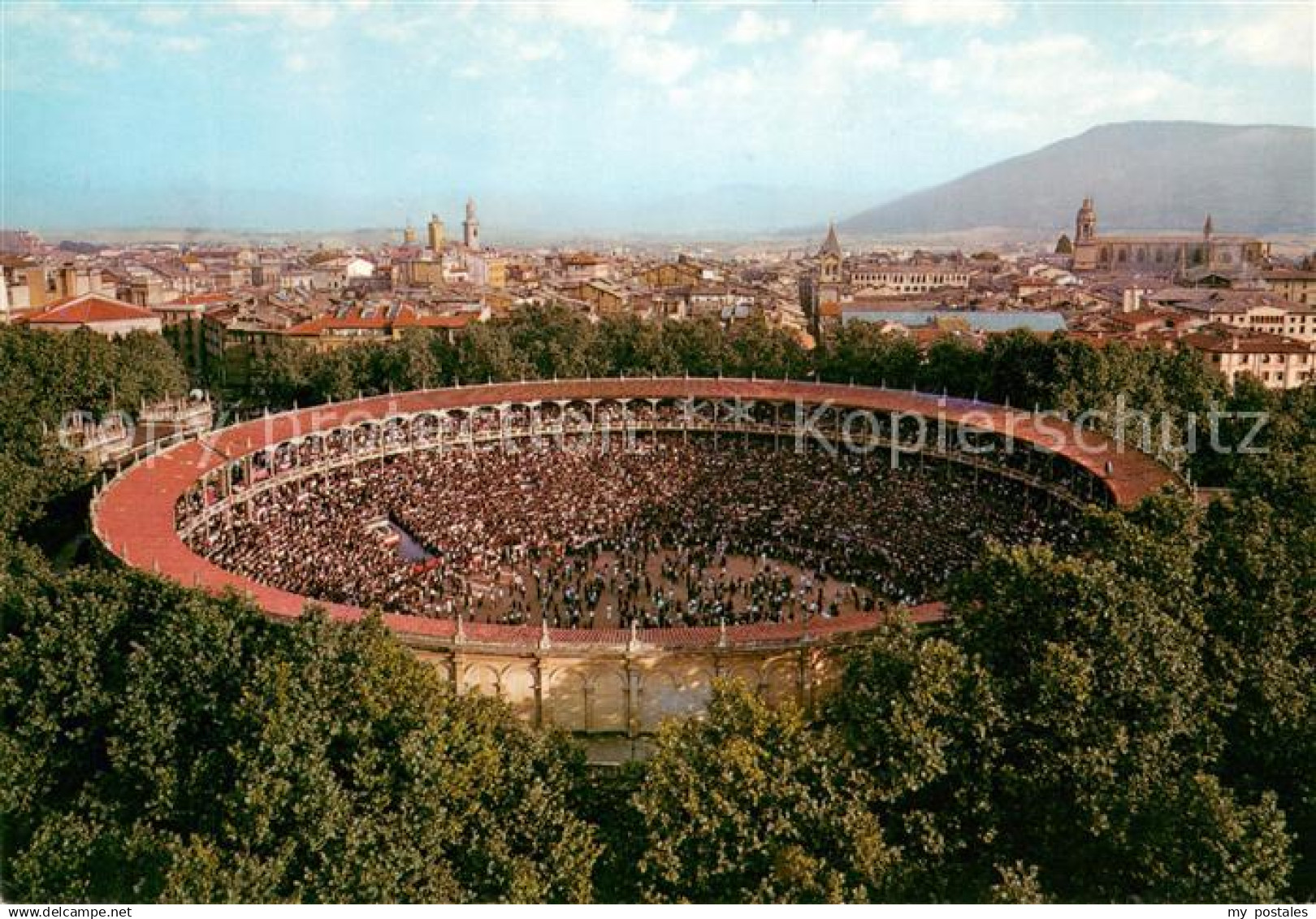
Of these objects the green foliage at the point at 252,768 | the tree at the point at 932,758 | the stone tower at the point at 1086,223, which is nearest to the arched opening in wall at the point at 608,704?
the green foliage at the point at 252,768

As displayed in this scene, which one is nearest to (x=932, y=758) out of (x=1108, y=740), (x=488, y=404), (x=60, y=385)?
(x=1108, y=740)

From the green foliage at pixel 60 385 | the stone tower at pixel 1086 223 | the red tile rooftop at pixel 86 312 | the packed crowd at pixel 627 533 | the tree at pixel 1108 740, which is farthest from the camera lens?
the stone tower at pixel 1086 223

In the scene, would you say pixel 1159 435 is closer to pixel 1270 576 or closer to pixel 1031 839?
pixel 1270 576

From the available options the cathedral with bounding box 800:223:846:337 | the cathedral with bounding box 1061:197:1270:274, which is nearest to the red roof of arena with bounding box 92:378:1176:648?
the cathedral with bounding box 800:223:846:337

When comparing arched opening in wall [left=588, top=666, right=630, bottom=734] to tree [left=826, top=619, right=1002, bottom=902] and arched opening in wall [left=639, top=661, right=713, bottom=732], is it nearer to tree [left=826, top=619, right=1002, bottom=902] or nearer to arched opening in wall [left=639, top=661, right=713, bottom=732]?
arched opening in wall [left=639, top=661, right=713, bottom=732]

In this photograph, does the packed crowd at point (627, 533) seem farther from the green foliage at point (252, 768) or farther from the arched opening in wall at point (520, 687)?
the green foliage at point (252, 768)

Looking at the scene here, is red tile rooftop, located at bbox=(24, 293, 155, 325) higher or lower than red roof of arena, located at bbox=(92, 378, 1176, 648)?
higher
